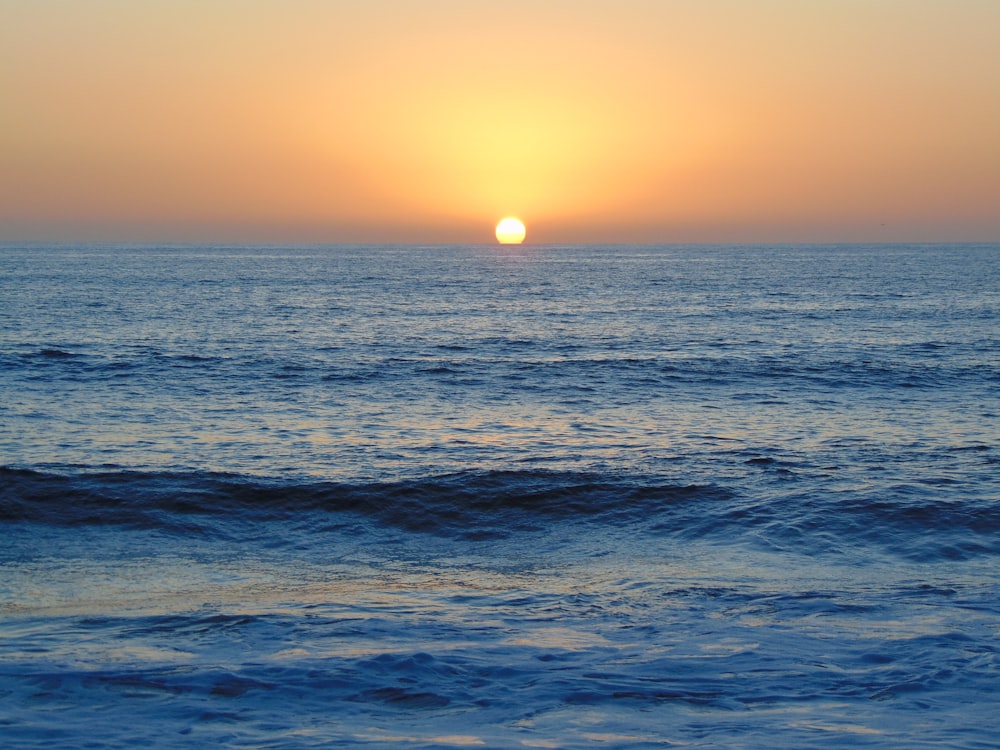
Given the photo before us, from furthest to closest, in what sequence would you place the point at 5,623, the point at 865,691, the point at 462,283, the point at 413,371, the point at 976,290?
1. the point at 462,283
2. the point at 976,290
3. the point at 413,371
4. the point at 5,623
5. the point at 865,691

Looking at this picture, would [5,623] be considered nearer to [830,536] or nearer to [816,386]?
[830,536]

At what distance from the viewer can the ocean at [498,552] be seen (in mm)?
8484

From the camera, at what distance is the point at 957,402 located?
29047 millimetres

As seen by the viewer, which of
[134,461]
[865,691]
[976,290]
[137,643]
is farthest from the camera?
[976,290]

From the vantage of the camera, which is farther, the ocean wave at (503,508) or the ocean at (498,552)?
the ocean wave at (503,508)

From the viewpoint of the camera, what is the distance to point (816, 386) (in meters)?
32.7

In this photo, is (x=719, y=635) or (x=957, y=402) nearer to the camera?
(x=719, y=635)

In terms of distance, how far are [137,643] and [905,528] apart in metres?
12.1

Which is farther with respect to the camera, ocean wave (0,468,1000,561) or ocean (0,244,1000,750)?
ocean wave (0,468,1000,561)

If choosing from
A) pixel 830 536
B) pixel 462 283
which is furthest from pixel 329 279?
pixel 830 536

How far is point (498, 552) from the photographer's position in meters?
15.5

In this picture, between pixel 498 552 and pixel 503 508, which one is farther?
pixel 503 508

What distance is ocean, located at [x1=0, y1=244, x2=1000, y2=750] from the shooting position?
8484 mm

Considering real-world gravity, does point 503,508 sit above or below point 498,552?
above
